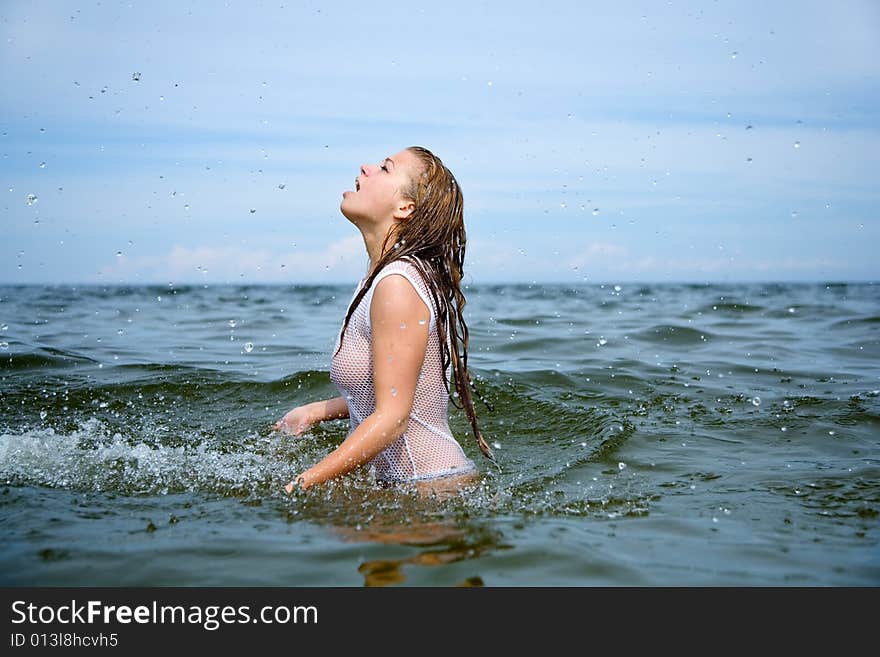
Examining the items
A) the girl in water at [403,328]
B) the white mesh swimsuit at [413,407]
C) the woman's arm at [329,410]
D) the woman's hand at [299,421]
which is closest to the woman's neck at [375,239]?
the girl in water at [403,328]

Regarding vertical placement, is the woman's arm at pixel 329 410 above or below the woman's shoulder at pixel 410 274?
below

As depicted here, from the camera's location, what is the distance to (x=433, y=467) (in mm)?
4602

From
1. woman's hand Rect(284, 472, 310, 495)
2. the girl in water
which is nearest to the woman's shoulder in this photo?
the girl in water

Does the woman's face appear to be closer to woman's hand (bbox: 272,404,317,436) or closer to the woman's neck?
the woman's neck

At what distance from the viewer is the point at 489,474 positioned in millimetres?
5434

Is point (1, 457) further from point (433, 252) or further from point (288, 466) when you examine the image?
point (433, 252)

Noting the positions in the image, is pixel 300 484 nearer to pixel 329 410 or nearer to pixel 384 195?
pixel 329 410

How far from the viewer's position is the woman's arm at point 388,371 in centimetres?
417

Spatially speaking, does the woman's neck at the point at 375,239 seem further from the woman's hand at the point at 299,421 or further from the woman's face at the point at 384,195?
the woman's hand at the point at 299,421

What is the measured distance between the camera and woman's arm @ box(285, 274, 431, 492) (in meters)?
4.17
